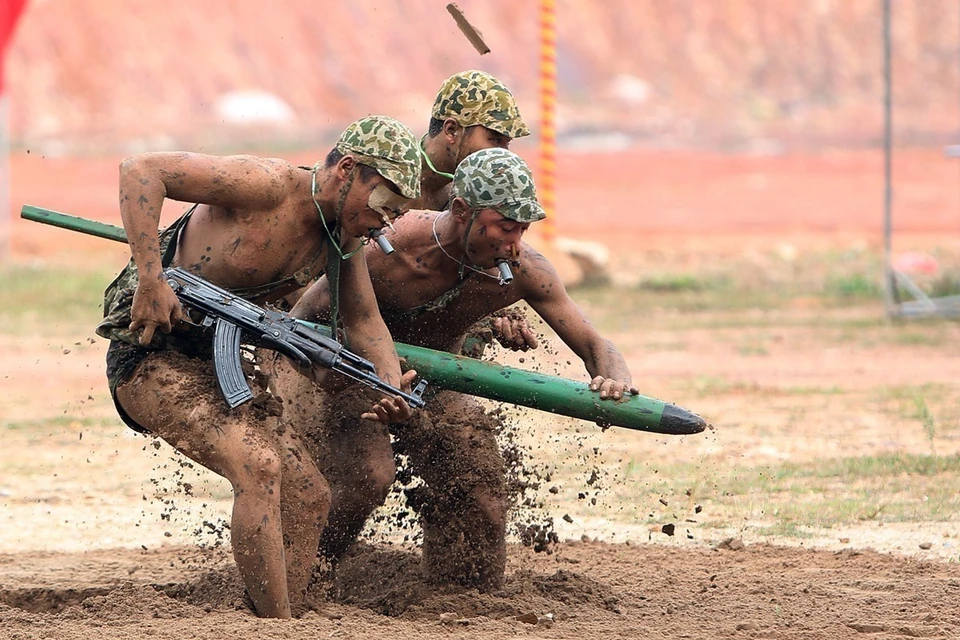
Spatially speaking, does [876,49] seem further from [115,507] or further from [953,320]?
[115,507]

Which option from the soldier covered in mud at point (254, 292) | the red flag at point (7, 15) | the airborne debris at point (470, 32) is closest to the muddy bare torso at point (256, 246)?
the soldier covered in mud at point (254, 292)

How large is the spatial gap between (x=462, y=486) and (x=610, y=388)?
81 cm

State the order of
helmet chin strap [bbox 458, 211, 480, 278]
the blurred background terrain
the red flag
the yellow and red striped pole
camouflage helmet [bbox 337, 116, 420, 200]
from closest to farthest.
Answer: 1. camouflage helmet [bbox 337, 116, 420, 200]
2. helmet chin strap [bbox 458, 211, 480, 278]
3. the yellow and red striped pole
4. the red flag
5. the blurred background terrain

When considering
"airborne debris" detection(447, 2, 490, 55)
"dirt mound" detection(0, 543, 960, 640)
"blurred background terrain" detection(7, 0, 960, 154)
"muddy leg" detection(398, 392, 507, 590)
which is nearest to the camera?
"dirt mound" detection(0, 543, 960, 640)

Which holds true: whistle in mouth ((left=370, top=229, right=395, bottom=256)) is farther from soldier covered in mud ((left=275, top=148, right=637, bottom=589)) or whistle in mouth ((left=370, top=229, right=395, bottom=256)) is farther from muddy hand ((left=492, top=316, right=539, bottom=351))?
muddy hand ((left=492, top=316, right=539, bottom=351))

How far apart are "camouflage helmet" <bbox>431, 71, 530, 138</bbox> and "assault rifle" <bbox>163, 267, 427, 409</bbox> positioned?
1.33 meters

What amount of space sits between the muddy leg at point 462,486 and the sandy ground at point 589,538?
125mm

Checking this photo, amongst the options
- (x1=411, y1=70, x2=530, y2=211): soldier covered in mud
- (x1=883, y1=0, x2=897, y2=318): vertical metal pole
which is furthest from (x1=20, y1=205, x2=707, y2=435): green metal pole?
(x1=883, y1=0, x2=897, y2=318): vertical metal pole

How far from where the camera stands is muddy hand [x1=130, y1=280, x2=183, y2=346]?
4934 mm

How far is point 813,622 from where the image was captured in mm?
5535

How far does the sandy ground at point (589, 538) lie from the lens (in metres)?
5.48

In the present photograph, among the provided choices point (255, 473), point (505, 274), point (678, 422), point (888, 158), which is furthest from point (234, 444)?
point (888, 158)

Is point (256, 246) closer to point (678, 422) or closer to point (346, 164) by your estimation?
Answer: point (346, 164)

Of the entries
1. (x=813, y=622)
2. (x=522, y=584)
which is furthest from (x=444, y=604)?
(x=813, y=622)
